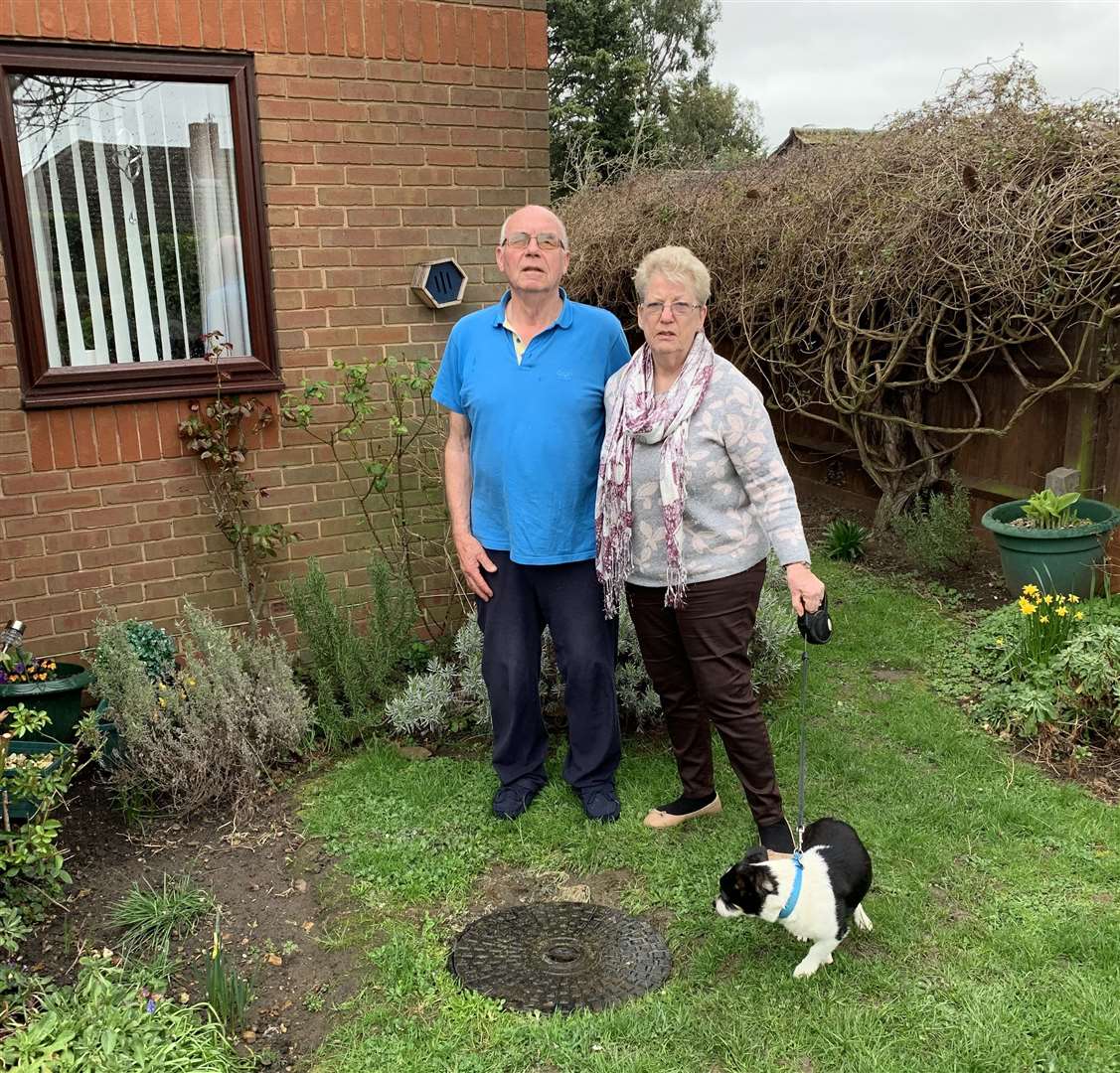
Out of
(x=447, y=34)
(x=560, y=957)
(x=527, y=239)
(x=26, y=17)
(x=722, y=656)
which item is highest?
(x=447, y=34)

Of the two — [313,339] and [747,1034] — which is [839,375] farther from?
[747,1034]

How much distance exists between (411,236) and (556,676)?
7.10 feet

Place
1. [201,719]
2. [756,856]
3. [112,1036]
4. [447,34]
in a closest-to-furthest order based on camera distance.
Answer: [112,1036]
[756,856]
[201,719]
[447,34]

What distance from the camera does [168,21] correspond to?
4.05m

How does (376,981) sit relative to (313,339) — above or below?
A: below

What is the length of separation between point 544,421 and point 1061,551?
324cm

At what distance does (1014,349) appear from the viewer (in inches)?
243

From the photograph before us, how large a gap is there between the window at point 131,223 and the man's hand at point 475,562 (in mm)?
1574

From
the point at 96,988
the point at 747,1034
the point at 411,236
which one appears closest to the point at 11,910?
the point at 96,988

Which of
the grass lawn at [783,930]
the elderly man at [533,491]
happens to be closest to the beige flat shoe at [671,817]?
the grass lawn at [783,930]

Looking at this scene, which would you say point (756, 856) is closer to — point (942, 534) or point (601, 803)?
point (601, 803)

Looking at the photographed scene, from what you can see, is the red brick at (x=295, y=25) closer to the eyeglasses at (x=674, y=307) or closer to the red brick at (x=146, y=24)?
the red brick at (x=146, y=24)

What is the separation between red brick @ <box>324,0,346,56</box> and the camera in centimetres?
432

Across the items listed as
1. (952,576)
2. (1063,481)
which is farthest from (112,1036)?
(952,576)
